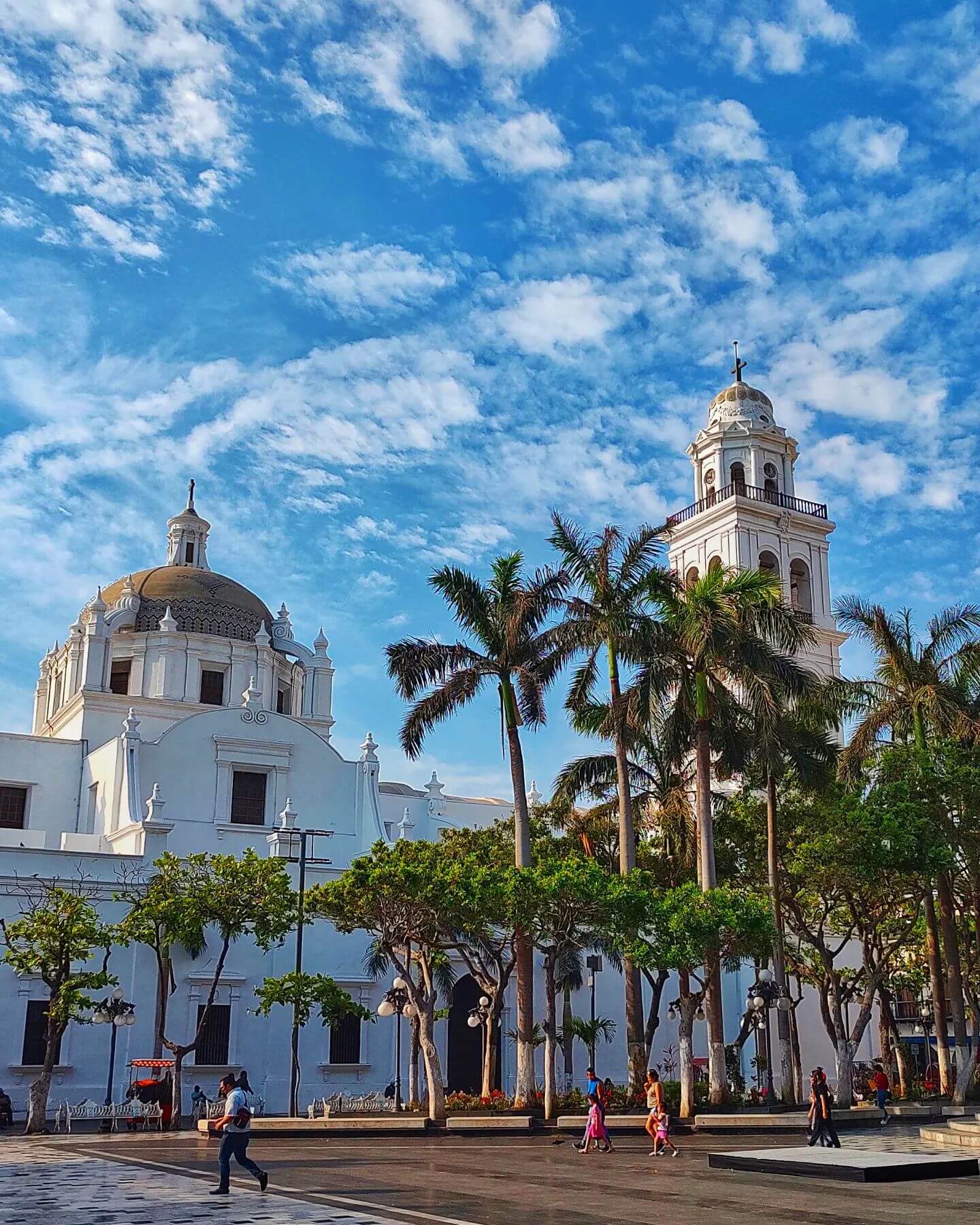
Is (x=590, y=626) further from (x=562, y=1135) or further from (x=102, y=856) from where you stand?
(x=102, y=856)

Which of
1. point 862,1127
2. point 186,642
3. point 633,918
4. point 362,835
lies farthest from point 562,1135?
point 186,642

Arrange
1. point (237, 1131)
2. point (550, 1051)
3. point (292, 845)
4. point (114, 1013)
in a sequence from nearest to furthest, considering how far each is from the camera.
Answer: point (237, 1131) < point (550, 1051) < point (114, 1013) < point (292, 845)

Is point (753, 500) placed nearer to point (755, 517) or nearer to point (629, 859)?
point (755, 517)

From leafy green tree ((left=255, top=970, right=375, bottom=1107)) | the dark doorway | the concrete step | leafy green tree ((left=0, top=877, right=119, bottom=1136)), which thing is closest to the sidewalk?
leafy green tree ((left=0, top=877, right=119, bottom=1136))

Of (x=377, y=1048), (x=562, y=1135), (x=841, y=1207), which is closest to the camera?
(x=841, y=1207)

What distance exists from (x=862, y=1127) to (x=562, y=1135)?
684 cm

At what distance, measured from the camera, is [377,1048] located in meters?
39.1

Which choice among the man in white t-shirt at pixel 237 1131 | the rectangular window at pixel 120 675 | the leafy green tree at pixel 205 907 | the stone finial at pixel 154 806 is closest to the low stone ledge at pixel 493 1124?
the leafy green tree at pixel 205 907

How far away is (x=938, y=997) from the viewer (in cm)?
Result: 3195

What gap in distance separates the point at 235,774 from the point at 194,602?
10.1 m

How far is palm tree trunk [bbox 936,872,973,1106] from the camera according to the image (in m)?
29.4

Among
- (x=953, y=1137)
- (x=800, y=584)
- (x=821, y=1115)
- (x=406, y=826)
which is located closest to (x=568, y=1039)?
(x=406, y=826)

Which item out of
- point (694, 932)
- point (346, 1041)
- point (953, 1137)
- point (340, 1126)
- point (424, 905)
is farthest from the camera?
point (346, 1041)

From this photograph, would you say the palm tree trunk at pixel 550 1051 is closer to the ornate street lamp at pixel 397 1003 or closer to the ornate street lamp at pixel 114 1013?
the ornate street lamp at pixel 397 1003
